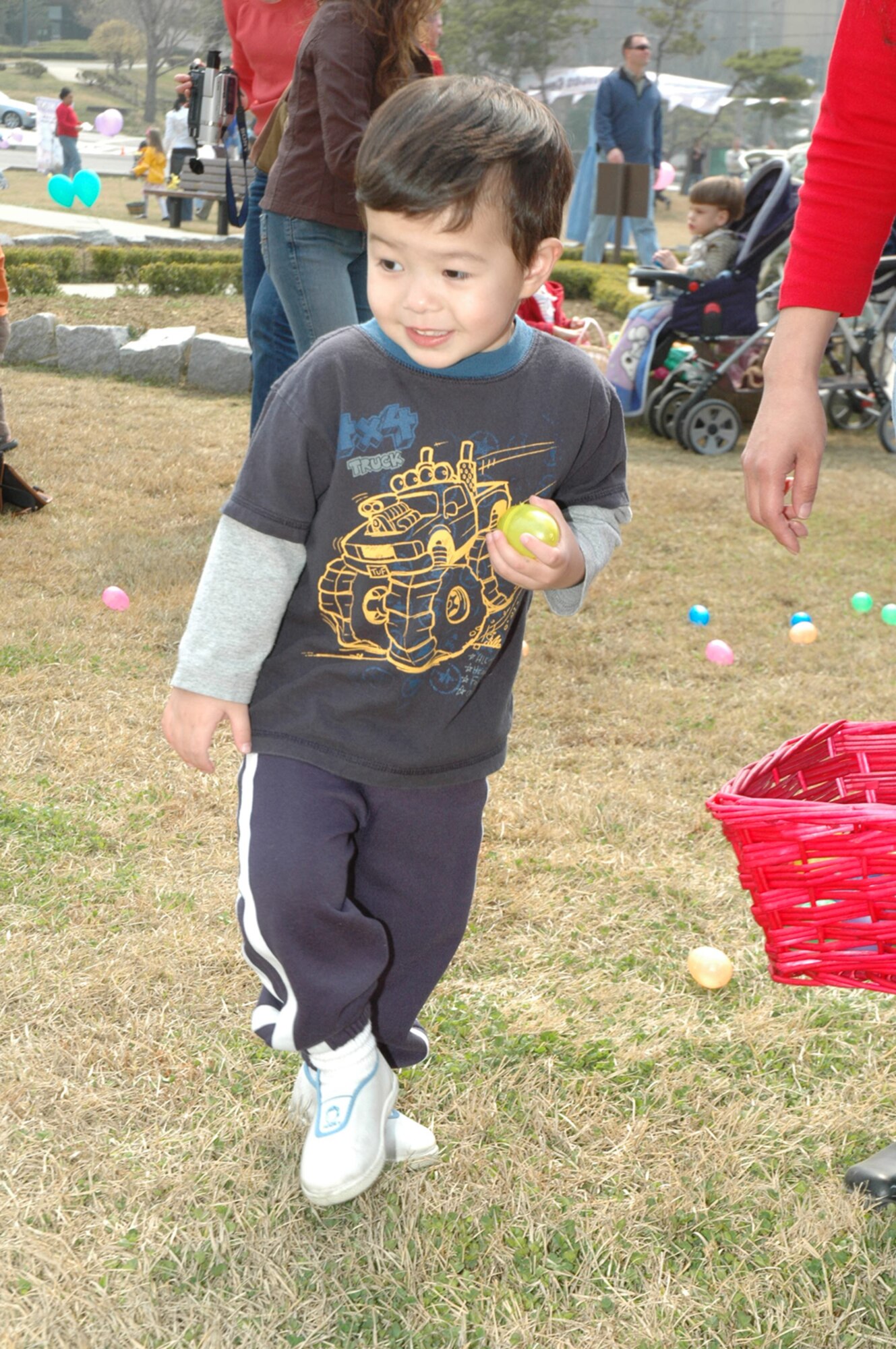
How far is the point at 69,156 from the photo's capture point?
21.6 meters

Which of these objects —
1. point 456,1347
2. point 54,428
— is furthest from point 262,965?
point 54,428

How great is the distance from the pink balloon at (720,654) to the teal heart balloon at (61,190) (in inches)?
652

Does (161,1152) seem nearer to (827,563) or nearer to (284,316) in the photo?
(284,316)

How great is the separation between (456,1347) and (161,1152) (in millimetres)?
548

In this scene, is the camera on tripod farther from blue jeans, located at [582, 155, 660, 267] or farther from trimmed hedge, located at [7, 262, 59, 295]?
blue jeans, located at [582, 155, 660, 267]

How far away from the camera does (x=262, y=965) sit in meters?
1.87

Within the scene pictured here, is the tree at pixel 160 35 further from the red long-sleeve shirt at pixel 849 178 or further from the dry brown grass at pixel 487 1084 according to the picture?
the red long-sleeve shirt at pixel 849 178

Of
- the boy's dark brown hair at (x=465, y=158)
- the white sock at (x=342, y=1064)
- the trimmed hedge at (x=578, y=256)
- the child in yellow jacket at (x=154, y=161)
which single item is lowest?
the child in yellow jacket at (x=154, y=161)

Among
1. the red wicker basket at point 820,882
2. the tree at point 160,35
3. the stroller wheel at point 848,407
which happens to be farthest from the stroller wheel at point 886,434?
the tree at point 160,35

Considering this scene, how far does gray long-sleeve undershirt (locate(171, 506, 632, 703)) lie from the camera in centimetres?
174

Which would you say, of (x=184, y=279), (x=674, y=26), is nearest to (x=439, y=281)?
(x=184, y=279)

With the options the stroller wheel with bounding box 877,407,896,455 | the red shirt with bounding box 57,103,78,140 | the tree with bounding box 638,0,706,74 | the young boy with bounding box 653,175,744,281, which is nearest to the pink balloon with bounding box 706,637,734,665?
the young boy with bounding box 653,175,744,281

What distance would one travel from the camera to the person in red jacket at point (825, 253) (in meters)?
1.74

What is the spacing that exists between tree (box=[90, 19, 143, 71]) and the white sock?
4641cm
